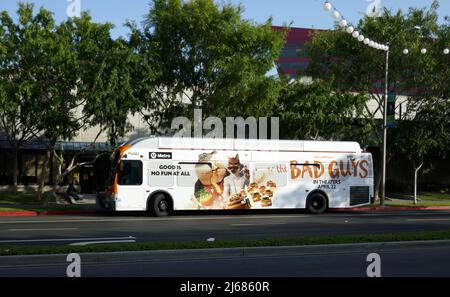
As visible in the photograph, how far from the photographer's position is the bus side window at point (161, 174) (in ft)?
78.4

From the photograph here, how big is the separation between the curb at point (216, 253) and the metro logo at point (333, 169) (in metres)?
12.9

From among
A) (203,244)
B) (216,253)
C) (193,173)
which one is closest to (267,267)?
(216,253)

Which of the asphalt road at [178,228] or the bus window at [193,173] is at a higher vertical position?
the bus window at [193,173]

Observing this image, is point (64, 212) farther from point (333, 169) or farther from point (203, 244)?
point (203, 244)

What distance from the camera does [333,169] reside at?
88.9 feet

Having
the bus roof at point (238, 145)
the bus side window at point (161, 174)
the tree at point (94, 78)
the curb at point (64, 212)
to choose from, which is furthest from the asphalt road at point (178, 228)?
the tree at point (94, 78)

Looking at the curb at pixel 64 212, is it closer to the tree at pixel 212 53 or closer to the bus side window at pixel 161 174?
the bus side window at pixel 161 174

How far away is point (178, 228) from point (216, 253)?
6.88 m

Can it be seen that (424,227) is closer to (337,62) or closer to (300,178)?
(300,178)

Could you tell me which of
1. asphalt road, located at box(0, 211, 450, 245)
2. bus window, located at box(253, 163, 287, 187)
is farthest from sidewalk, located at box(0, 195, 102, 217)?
bus window, located at box(253, 163, 287, 187)

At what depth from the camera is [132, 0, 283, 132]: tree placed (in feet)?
88.0

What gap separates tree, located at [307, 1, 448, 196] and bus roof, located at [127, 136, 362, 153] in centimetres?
554

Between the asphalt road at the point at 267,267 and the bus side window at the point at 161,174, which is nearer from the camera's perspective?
the asphalt road at the point at 267,267
